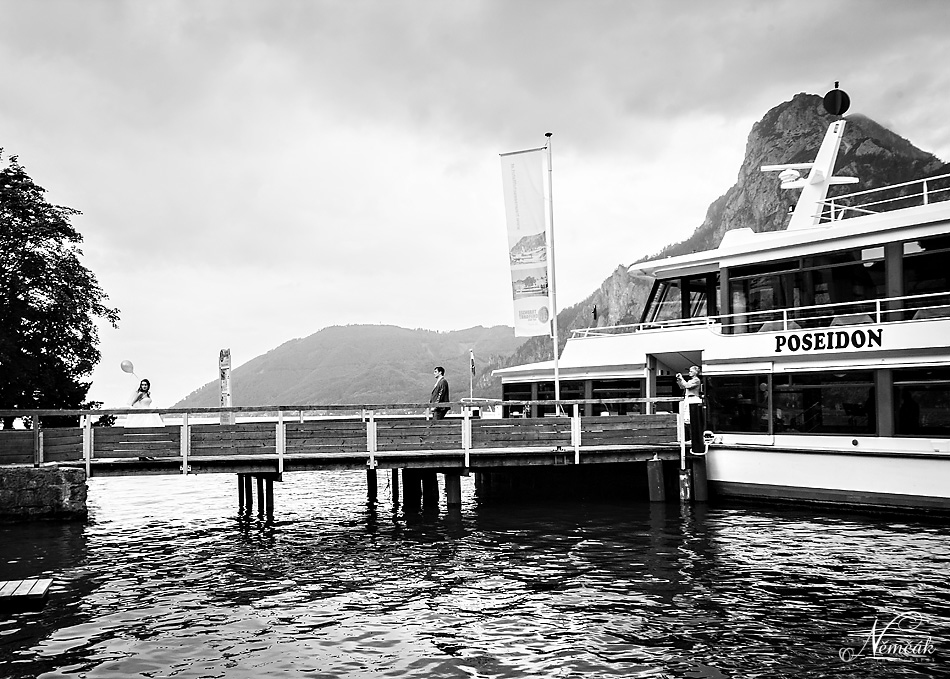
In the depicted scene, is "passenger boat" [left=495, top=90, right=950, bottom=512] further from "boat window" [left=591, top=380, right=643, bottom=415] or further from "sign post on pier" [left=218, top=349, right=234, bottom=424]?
"sign post on pier" [left=218, top=349, right=234, bottom=424]

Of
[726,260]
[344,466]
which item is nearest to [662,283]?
[726,260]

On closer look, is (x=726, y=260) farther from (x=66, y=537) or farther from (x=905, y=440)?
(x=66, y=537)

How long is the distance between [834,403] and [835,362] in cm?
95

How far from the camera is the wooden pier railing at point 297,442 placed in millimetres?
21062

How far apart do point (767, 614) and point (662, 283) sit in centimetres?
1795

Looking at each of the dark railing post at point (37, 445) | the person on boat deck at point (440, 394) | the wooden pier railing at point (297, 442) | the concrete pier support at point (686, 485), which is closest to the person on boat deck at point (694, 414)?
the concrete pier support at point (686, 485)

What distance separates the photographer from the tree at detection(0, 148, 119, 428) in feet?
107

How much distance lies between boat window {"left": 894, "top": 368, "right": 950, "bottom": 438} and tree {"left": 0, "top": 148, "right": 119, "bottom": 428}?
26905 millimetres

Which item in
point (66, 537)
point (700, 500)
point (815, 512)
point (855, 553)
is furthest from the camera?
point (700, 500)

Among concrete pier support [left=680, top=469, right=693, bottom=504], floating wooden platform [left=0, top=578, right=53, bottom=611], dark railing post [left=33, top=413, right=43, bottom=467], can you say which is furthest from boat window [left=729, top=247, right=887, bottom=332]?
floating wooden platform [left=0, top=578, right=53, bottom=611]

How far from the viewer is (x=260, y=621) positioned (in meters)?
12.6

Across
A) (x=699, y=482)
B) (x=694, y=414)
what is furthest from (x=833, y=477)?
(x=694, y=414)

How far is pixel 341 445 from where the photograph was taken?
2175 cm

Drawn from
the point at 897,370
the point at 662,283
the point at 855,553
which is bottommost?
the point at 855,553
